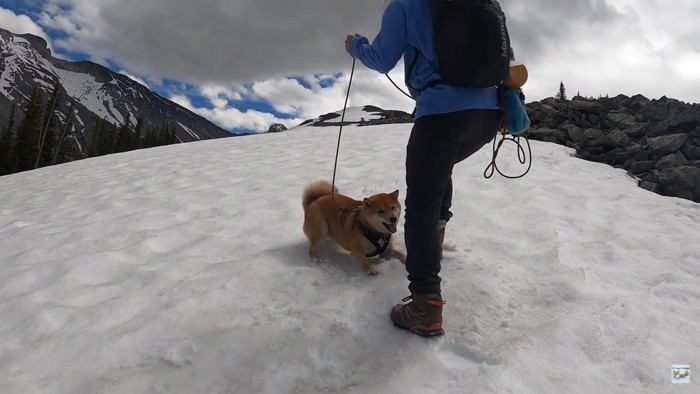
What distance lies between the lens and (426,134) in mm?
2645

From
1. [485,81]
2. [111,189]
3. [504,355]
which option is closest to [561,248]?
[504,355]

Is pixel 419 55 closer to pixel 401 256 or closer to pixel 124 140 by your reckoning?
pixel 401 256

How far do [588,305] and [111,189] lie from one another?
8.74m

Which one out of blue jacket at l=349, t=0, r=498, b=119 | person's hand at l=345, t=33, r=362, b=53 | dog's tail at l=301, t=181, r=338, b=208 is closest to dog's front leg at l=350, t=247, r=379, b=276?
dog's tail at l=301, t=181, r=338, b=208

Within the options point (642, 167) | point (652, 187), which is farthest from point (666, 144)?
point (652, 187)

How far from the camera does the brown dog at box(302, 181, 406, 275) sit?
3777 millimetres

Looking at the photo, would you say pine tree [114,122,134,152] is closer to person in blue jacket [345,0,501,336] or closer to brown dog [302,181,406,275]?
brown dog [302,181,406,275]

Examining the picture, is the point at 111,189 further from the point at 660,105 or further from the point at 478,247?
the point at 660,105

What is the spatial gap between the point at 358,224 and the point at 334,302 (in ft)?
3.12

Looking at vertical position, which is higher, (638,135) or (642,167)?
(638,135)

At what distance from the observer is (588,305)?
3027 millimetres

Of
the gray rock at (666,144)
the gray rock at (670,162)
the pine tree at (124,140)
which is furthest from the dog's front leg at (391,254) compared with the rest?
the pine tree at (124,140)

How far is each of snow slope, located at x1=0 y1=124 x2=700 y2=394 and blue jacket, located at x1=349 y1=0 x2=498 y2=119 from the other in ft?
5.31

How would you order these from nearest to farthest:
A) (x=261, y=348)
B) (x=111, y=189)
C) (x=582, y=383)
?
(x=582, y=383)
(x=261, y=348)
(x=111, y=189)
